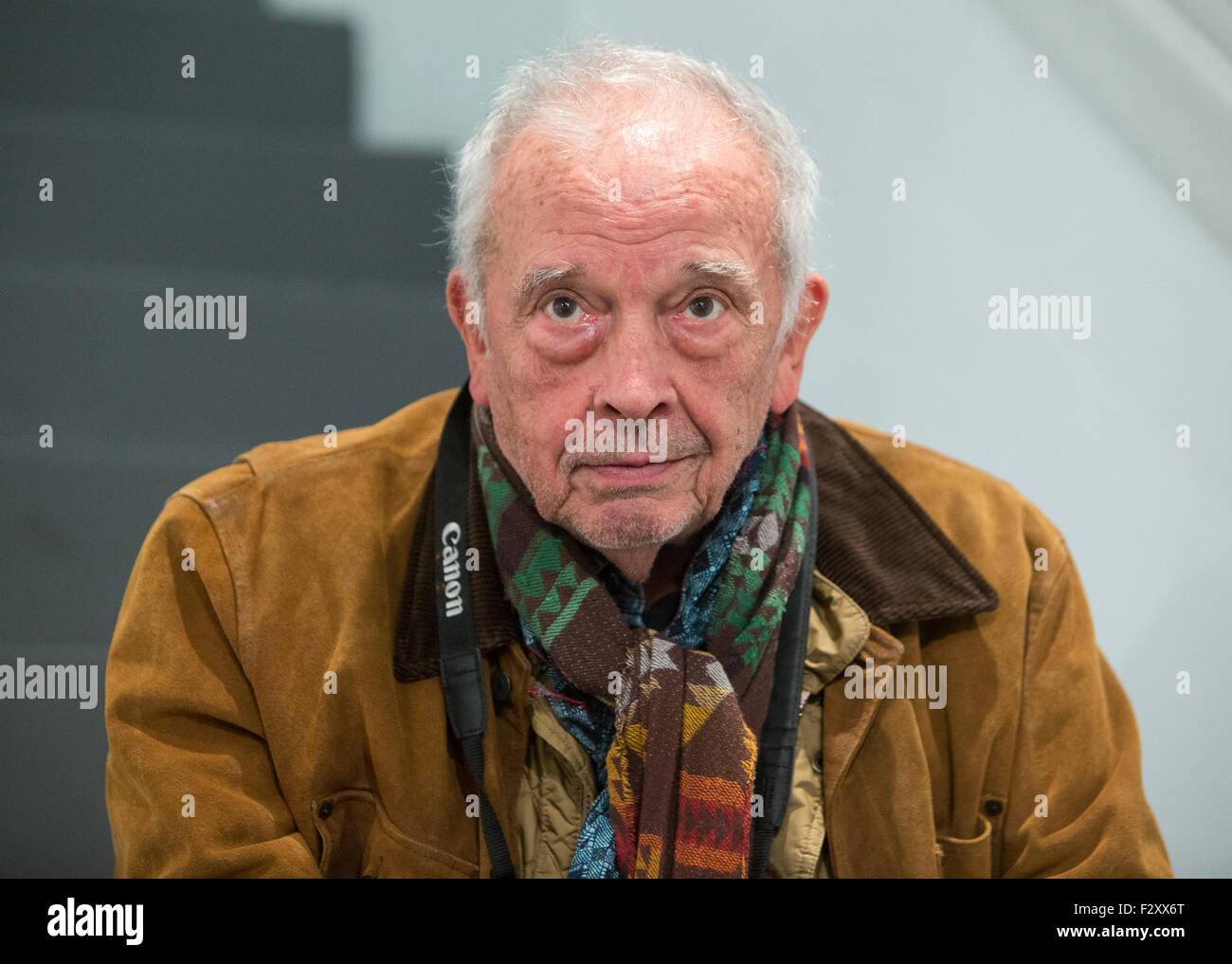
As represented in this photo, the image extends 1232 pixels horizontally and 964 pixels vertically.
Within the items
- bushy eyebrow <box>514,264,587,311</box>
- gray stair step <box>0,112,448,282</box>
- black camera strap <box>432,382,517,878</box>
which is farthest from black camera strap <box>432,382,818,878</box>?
gray stair step <box>0,112,448,282</box>

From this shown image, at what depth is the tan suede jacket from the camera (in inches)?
70.2

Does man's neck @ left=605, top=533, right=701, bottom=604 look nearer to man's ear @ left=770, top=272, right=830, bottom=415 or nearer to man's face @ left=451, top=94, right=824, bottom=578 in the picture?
man's face @ left=451, top=94, right=824, bottom=578

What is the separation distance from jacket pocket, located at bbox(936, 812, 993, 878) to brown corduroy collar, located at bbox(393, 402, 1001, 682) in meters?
0.37

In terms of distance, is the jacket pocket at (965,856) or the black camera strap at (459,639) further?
the jacket pocket at (965,856)

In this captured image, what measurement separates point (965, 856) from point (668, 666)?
0.62 m

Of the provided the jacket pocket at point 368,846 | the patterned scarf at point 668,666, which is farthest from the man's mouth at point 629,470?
the jacket pocket at point 368,846

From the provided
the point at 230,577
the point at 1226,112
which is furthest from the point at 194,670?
the point at 1226,112

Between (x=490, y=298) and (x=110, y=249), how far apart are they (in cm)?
77

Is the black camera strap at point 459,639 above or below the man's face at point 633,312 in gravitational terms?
below

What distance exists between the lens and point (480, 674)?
1.80 m

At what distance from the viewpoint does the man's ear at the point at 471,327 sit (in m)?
1.86

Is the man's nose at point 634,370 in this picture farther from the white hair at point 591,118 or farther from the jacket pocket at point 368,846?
the jacket pocket at point 368,846

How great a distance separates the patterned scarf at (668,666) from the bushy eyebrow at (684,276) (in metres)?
0.29

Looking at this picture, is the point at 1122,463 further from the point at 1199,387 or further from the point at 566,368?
the point at 566,368
